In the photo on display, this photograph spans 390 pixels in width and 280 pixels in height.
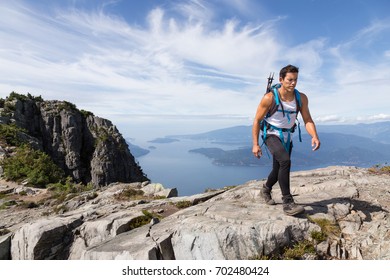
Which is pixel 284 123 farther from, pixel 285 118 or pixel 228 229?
pixel 228 229

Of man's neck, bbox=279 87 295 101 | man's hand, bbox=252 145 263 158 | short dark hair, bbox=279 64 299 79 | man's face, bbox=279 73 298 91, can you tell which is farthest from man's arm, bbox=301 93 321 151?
man's hand, bbox=252 145 263 158

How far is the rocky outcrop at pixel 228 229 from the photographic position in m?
5.77

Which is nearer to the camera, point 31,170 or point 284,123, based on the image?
point 284,123

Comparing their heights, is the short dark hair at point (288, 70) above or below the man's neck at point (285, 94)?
above

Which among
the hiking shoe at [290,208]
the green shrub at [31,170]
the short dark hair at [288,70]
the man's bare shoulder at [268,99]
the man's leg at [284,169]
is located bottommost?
the green shrub at [31,170]

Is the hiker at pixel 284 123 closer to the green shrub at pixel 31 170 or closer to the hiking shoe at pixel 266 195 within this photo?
the hiking shoe at pixel 266 195

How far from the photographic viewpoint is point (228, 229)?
19.5 feet

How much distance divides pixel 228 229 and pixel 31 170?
20641 mm

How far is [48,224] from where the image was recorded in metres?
7.73

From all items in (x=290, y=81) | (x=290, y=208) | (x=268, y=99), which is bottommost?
(x=290, y=208)

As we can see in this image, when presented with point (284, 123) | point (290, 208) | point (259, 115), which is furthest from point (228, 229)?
point (284, 123)

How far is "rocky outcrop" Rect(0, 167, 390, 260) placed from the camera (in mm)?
5773

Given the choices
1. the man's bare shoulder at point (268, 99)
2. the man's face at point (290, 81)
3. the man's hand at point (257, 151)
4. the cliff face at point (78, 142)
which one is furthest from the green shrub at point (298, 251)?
the cliff face at point (78, 142)
